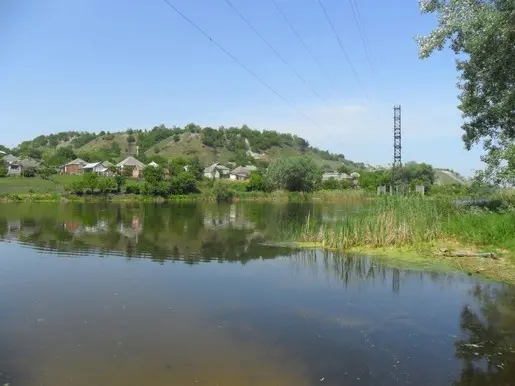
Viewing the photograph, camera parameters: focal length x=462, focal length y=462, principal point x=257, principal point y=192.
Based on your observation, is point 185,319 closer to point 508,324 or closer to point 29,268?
point 508,324

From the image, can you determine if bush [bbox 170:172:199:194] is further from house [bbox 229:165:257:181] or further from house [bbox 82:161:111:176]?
house [bbox 229:165:257:181]

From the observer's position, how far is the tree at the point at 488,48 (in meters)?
13.0

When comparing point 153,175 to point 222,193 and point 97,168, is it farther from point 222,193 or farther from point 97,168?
point 97,168

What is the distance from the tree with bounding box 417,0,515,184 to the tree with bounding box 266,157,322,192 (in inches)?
2661

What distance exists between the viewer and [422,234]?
18.3m

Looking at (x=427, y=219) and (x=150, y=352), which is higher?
(x=427, y=219)

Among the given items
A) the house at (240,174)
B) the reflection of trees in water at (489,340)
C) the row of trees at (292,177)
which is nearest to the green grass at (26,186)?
the row of trees at (292,177)

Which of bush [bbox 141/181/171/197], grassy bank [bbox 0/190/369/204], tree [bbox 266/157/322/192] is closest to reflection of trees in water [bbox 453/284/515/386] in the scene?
grassy bank [bbox 0/190/369/204]

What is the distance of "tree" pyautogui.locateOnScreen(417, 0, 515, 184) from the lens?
13047 millimetres

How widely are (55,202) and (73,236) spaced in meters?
42.4

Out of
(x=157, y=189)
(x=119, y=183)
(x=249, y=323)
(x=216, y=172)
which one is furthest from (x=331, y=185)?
(x=249, y=323)

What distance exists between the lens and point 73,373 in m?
7.04

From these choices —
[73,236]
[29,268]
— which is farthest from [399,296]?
[73,236]

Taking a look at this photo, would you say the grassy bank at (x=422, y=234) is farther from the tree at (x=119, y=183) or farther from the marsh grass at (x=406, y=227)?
the tree at (x=119, y=183)
